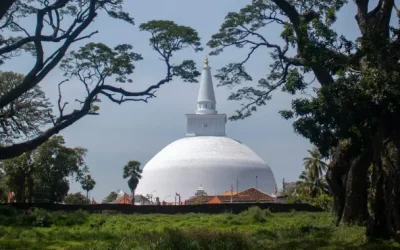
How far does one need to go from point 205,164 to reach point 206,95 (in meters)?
9.00

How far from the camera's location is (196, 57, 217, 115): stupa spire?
7406 cm

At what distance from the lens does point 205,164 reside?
74562 millimetres

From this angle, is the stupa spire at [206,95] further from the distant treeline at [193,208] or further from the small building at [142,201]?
the distant treeline at [193,208]

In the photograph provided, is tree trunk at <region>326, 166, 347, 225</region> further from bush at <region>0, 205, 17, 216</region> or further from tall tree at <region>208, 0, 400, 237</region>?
bush at <region>0, 205, 17, 216</region>

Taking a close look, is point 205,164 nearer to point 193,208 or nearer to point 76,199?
point 76,199

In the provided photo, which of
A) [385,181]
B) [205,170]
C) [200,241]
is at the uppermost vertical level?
[205,170]

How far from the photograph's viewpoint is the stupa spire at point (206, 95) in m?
74.1

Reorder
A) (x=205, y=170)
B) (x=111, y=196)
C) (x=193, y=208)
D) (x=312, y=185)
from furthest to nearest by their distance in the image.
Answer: (x=111, y=196) → (x=205, y=170) → (x=312, y=185) → (x=193, y=208)

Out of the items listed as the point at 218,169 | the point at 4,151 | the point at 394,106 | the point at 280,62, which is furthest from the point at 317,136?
the point at 218,169

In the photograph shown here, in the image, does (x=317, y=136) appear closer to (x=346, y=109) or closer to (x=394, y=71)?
(x=346, y=109)

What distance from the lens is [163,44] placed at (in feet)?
64.1

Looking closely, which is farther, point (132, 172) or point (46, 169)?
point (132, 172)

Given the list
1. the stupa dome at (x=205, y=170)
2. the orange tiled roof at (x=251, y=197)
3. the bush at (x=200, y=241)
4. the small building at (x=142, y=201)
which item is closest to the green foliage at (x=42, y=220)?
the bush at (x=200, y=241)

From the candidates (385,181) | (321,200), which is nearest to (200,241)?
(385,181)
